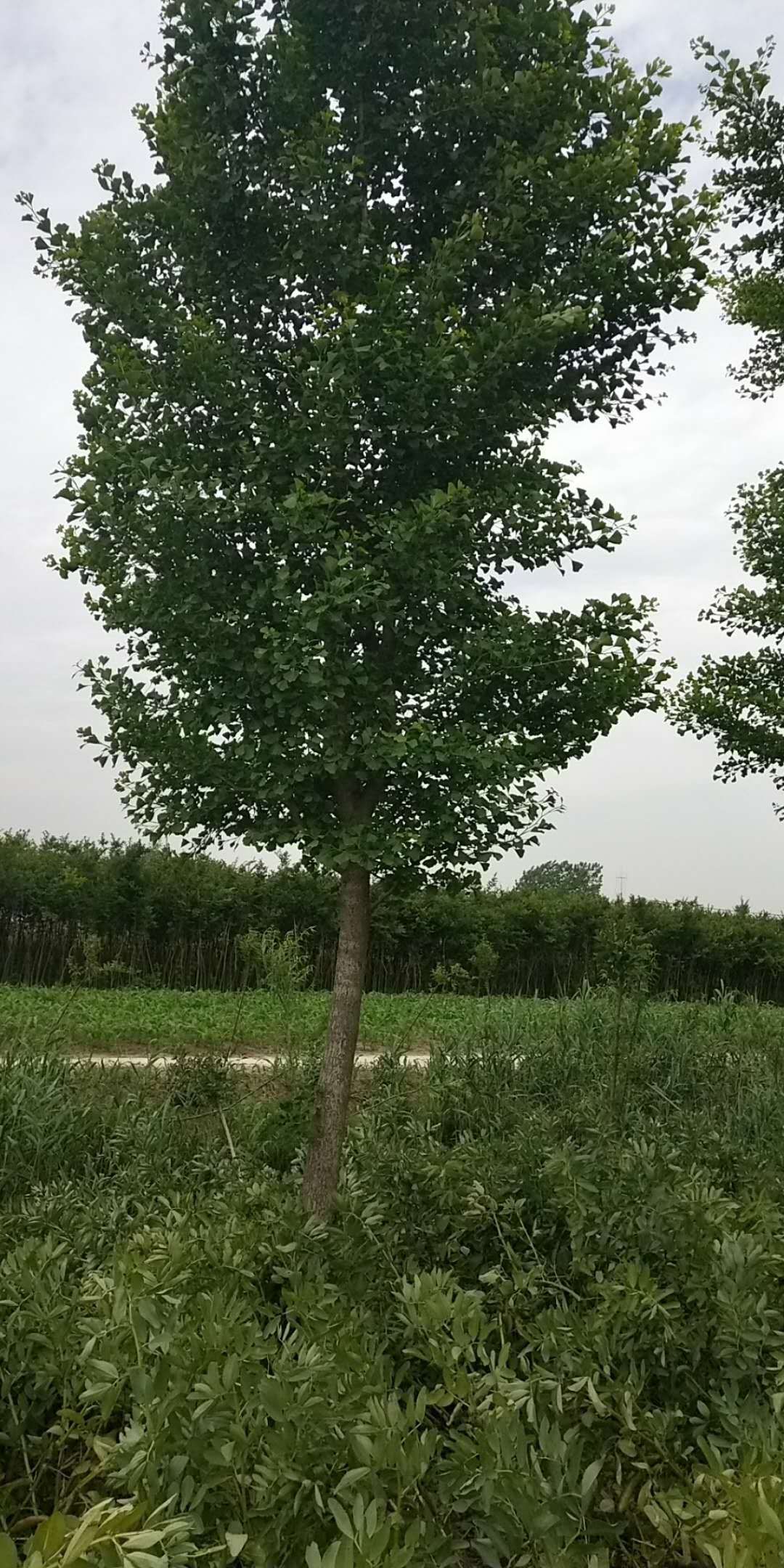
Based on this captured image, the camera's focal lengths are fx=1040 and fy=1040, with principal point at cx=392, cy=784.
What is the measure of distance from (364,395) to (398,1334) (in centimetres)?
383

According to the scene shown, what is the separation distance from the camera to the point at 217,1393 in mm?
2260

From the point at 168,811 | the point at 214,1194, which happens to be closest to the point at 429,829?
the point at 168,811

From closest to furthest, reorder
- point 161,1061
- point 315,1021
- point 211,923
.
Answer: point 161,1061
point 315,1021
point 211,923

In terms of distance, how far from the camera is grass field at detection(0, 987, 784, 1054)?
7.48m

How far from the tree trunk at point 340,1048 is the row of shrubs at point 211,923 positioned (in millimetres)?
10155

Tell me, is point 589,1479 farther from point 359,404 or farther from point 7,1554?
point 359,404

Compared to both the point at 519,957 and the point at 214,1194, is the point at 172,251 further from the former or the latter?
the point at 519,957

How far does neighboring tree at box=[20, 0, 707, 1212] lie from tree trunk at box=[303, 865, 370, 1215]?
1 centimetres

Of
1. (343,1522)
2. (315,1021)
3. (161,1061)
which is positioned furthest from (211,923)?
(343,1522)

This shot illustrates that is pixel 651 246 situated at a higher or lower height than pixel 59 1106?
higher

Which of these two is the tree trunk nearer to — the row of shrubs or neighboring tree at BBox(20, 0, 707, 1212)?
neighboring tree at BBox(20, 0, 707, 1212)

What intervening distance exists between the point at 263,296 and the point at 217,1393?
474cm

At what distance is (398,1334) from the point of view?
338cm

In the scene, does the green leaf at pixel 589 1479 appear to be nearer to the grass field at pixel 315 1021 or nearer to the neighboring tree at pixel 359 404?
the neighboring tree at pixel 359 404
